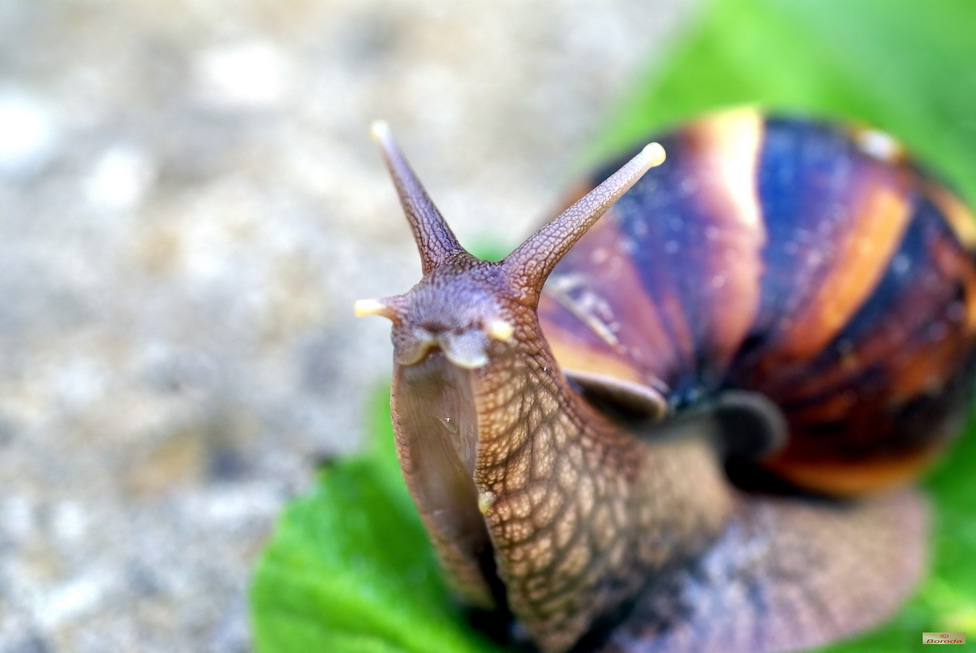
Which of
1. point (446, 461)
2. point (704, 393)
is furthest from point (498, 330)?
point (704, 393)

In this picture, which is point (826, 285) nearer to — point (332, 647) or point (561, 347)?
point (561, 347)

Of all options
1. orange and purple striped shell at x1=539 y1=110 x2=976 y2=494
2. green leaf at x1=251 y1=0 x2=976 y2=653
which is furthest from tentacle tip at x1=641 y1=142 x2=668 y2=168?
green leaf at x1=251 y1=0 x2=976 y2=653

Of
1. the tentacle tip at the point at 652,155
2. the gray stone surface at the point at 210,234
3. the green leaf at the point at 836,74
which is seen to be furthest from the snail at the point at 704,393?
the green leaf at the point at 836,74

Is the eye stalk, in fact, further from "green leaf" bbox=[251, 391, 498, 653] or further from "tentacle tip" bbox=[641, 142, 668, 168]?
"green leaf" bbox=[251, 391, 498, 653]

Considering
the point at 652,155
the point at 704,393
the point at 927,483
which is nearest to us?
the point at 652,155

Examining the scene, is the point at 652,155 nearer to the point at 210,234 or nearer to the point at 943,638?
the point at 943,638

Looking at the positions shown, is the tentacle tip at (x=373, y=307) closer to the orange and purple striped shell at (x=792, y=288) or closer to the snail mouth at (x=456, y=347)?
the snail mouth at (x=456, y=347)

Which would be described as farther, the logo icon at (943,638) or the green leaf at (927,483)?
the logo icon at (943,638)
